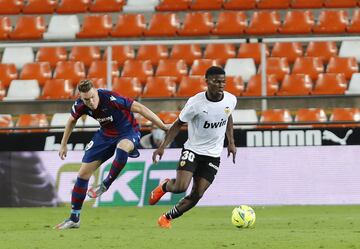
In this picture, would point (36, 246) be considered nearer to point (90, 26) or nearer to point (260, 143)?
point (260, 143)

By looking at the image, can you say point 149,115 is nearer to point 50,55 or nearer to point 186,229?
point 186,229

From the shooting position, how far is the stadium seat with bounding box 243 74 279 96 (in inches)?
754

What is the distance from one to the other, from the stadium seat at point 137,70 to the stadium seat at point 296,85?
2.95 m

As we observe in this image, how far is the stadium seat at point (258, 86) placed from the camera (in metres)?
19.2

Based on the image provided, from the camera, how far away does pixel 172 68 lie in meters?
20.8

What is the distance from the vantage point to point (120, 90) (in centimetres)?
1961

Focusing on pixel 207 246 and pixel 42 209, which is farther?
pixel 42 209

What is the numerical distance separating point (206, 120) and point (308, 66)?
8.87 m

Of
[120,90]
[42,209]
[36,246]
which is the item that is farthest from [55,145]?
[36,246]

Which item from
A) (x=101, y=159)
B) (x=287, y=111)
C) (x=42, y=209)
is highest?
(x=101, y=159)

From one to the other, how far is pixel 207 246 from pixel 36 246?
5.59 ft

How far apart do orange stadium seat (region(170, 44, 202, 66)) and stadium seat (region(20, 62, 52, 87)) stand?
2.71m

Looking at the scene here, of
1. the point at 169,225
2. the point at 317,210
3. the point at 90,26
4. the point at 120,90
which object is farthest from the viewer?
the point at 90,26

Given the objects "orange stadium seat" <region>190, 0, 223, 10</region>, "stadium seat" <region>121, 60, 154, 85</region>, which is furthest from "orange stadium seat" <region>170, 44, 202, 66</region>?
"orange stadium seat" <region>190, 0, 223, 10</region>
